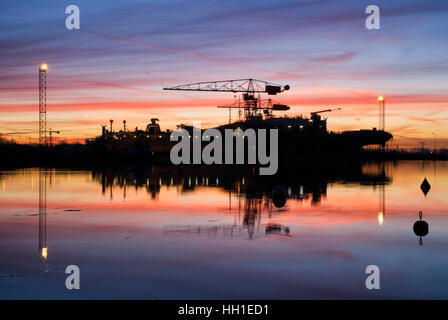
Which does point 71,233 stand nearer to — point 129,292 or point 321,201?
point 129,292

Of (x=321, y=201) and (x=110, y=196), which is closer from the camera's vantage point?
(x=321, y=201)

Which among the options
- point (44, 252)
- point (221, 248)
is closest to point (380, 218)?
point (221, 248)

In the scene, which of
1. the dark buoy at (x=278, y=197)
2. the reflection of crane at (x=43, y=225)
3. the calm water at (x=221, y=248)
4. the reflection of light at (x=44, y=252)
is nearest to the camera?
Answer: the calm water at (x=221, y=248)

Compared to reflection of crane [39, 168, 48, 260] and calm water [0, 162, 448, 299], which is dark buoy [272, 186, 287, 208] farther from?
reflection of crane [39, 168, 48, 260]

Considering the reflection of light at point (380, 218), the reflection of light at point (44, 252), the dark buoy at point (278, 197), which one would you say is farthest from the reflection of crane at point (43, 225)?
the reflection of light at point (380, 218)

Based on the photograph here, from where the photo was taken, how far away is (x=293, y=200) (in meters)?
38.1

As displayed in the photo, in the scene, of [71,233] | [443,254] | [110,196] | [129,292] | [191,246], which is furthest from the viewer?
[110,196]

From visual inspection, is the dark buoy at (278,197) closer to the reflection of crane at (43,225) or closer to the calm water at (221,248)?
the calm water at (221,248)

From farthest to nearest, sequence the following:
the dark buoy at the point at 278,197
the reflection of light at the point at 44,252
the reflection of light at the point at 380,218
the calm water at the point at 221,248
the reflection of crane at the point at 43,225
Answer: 1. the dark buoy at the point at 278,197
2. the reflection of light at the point at 380,218
3. the reflection of crane at the point at 43,225
4. the reflection of light at the point at 44,252
5. the calm water at the point at 221,248

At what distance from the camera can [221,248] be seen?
20.7 m

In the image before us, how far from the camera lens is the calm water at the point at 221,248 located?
14812mm

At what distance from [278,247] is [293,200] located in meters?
17.6

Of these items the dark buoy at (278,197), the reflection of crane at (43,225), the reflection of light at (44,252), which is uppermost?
the dark buoy at (278,197)
